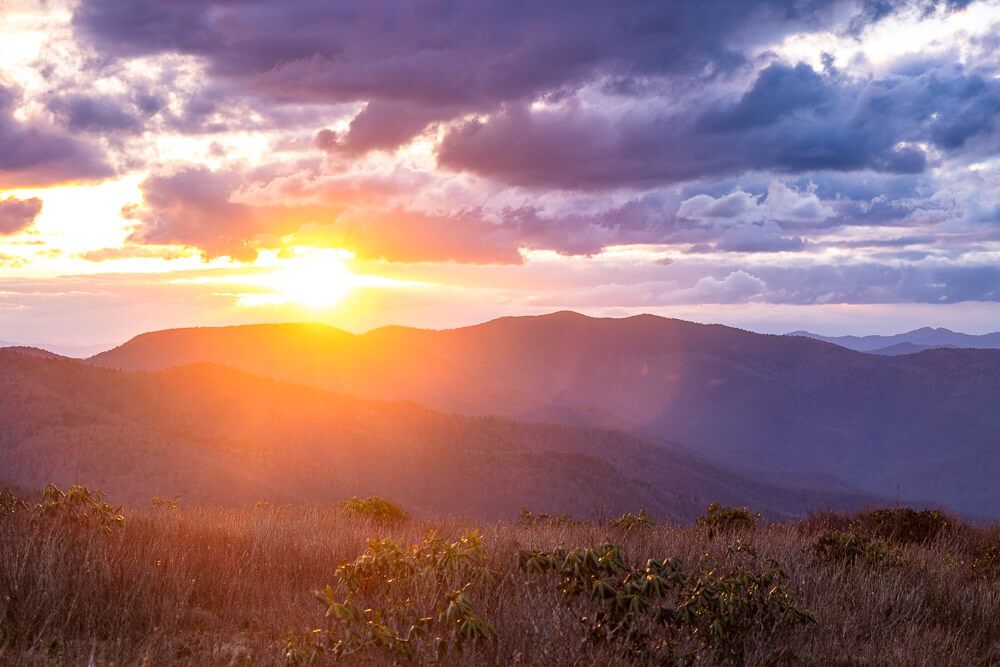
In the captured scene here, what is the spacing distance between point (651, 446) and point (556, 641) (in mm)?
150913

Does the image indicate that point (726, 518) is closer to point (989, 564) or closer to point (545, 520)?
point (545, 520)

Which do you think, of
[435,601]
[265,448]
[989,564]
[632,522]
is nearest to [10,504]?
[435,601]

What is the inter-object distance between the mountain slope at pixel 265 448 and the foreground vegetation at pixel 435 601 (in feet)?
165

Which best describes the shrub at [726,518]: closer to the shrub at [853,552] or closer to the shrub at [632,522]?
the shrub at [632,522]

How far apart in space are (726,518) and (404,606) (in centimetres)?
882

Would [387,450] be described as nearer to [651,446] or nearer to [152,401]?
[152,401]

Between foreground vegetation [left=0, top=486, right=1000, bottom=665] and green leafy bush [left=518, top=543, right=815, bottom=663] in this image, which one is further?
green leafy bush [left=518, top=543, right=815, bottom=663]

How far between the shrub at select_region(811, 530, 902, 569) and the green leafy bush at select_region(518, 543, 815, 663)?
3412 millimetres

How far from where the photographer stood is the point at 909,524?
1470cm

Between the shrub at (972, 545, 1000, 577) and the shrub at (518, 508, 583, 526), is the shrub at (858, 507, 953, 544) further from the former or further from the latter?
the shrub at (518, 508, 583, 526)

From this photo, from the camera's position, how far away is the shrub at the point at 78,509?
27.9 feet

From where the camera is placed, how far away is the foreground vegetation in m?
6.02

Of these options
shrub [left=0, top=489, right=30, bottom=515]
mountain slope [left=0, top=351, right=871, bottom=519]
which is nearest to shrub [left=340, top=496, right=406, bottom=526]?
shrub [left=0, top=489, right=30, bottom=515]

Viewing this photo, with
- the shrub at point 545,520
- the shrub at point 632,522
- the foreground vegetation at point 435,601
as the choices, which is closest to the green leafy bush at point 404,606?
the foreground vegetation at point 435,601
